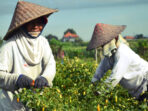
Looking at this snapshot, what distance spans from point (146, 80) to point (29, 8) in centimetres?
182

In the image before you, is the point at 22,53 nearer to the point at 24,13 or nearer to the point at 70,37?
the point at 24,13

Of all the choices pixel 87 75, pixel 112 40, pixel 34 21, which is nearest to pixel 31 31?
pixel 34 21

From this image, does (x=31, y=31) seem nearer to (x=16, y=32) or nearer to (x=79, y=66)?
(x=16, y=32)

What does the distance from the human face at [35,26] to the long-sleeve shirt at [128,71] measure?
3.53ft

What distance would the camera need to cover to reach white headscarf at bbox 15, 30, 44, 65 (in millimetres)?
3027

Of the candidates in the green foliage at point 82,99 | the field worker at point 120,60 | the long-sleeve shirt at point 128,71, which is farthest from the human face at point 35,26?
the long-sleeve shirt at point 128,71

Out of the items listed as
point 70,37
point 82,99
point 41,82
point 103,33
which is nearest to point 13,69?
point 41,82

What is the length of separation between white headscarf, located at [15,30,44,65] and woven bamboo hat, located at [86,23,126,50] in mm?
777

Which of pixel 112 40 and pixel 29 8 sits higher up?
pixel 29 8

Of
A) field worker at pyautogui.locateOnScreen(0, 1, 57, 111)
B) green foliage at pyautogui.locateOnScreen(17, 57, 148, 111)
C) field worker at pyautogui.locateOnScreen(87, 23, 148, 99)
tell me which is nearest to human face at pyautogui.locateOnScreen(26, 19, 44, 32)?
field worker at pyautogui.locateOnScreen(0, 1, 57, 111)

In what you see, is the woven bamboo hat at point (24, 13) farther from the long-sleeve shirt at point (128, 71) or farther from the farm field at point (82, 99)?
the long-sleeve shirt at point (128, 71)

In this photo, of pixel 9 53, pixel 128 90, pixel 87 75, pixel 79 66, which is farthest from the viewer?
pixel 79 66

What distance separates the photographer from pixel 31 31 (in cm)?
305

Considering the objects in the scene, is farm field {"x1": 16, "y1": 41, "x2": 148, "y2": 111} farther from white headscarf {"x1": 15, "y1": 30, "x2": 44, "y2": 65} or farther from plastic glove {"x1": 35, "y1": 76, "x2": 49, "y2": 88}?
white headscarf {"x1": 15, "y1": 30, "x2": 44, "y2": 65}
